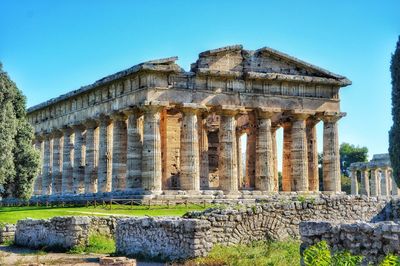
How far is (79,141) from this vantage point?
4891cm

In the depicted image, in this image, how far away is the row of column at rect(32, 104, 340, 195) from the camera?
39.2 meters

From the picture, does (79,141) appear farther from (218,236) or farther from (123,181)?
(218,236)

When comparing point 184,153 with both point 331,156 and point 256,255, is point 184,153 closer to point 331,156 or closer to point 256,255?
point 331,156

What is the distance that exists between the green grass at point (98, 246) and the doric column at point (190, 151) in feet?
60.5

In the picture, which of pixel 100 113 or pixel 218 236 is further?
pixel 100 113

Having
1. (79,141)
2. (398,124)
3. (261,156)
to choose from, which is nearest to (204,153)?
(261,156)

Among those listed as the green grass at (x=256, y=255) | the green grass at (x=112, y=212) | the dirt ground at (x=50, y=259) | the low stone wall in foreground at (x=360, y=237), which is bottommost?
the dirt ground at (x=50, y=259)

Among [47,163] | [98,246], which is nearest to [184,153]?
[98,246]

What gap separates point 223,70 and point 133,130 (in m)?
7.42

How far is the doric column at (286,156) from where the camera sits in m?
46.2

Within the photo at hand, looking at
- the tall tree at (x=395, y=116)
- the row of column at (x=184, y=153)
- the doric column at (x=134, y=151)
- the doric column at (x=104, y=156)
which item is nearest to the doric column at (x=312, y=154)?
the row of column at (x=184, y=153)

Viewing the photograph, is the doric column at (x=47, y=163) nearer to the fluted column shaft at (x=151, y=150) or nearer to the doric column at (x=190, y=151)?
the fluted column shaft at (x=151, y=150)

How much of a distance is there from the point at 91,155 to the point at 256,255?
110 ft

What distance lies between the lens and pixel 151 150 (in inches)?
1534
